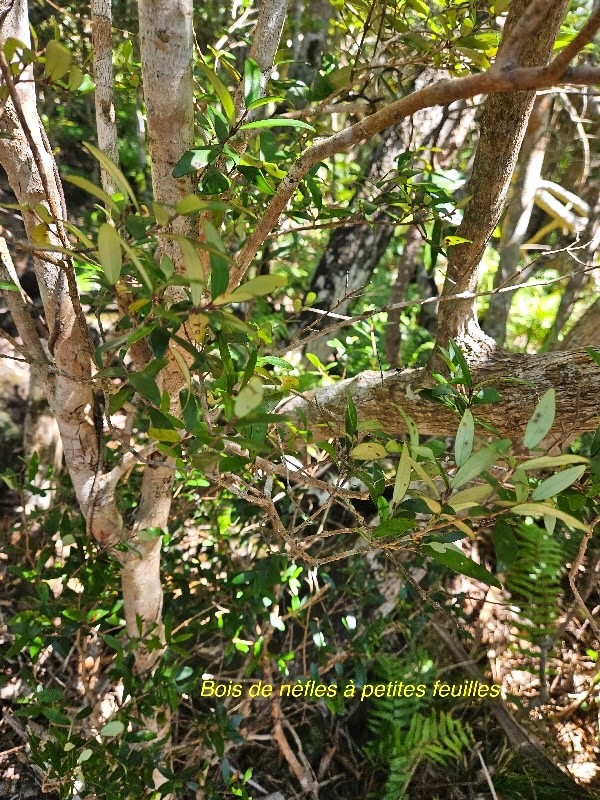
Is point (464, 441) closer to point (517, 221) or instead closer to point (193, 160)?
point (193, 160)

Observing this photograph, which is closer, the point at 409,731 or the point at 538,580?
the point at 409,731

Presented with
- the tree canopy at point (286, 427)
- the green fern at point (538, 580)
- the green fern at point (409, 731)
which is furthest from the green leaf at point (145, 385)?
the green fern at point (538, 580)

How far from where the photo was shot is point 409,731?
1791 mm

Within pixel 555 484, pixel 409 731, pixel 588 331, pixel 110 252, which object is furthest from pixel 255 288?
pixel 409 731

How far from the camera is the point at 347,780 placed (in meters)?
1.82

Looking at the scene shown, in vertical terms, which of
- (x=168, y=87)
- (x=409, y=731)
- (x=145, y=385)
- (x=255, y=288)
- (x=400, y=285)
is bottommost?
(x=409, y=731)

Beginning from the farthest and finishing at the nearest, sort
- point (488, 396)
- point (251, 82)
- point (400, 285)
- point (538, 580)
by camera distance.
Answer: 1. point (538, 580)
2. point (400, 285)
3. point (488, 396)
4. point (251, 82)

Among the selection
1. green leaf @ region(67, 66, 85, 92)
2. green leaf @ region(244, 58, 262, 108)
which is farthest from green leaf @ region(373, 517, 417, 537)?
green leaf @ region(67, 66, 85, 92)

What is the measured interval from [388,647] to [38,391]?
171 centimetres

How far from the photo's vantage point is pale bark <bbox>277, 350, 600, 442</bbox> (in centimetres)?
103

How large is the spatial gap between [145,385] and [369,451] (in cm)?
34

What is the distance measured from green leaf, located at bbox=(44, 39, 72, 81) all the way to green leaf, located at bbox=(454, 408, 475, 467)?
2.14 feet

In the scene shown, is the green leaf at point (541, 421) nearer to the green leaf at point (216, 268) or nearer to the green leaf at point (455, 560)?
the green leaf at point (455, 560)

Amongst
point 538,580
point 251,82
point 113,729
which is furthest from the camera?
point 538,580
